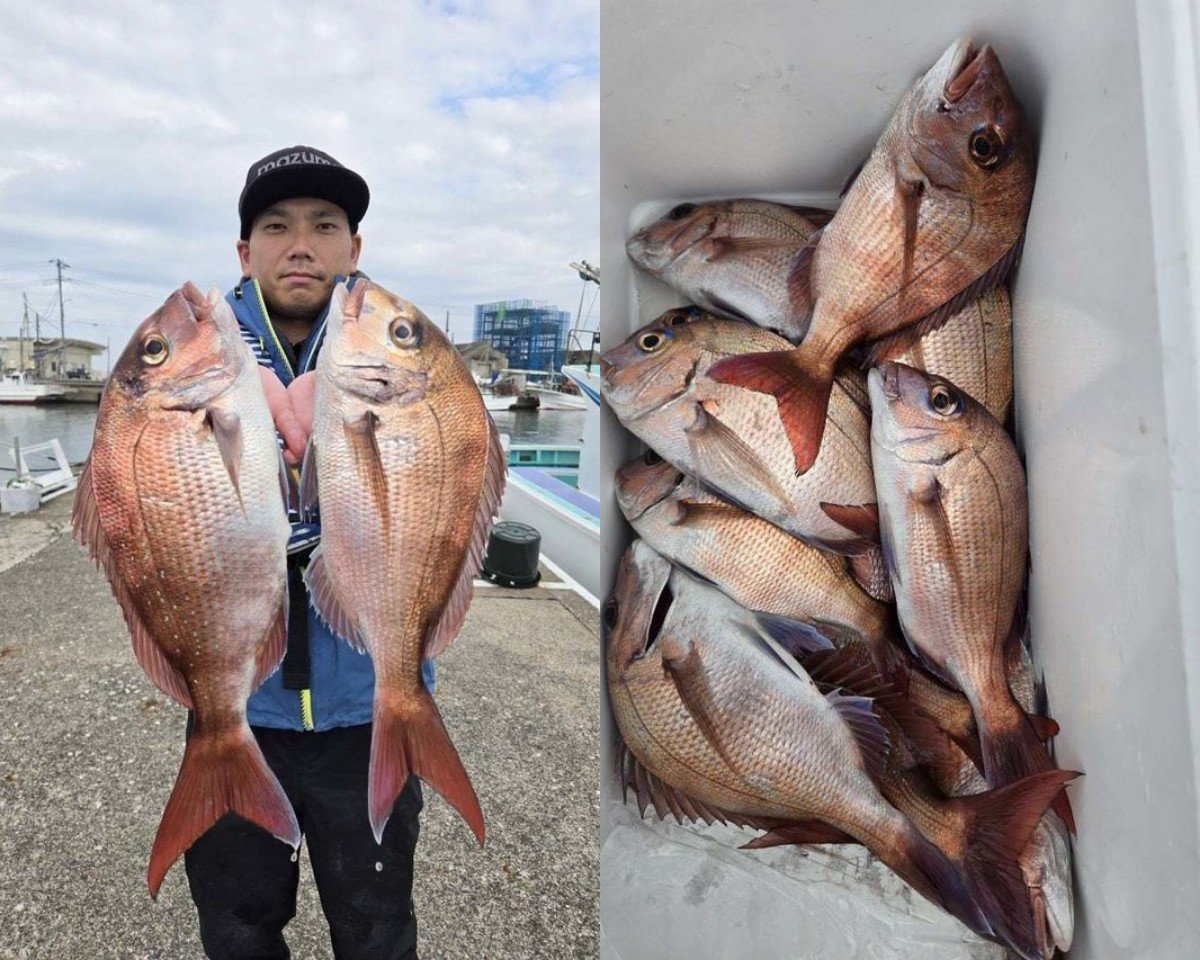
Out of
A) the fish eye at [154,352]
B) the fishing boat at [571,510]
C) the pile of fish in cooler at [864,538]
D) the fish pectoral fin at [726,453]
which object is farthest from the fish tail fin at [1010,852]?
the fishing boat at [571,510]

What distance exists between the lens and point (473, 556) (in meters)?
1.16

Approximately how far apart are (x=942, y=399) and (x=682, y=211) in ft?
2.12

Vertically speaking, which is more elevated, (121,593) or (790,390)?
(790,390)

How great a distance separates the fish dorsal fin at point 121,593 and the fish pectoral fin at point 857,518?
1053 millimetres

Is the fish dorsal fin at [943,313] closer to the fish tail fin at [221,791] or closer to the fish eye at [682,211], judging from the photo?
the fish eye at [682,211]

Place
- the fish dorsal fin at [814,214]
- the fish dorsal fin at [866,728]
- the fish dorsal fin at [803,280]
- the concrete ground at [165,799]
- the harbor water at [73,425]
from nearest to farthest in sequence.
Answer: the fish dorsal fin at [866,728] < the fish dorsal fin at [803,280] < the fish dorsal fin at [814,214] < the concrete ground at [165,799] < the harbor water at [73,425]

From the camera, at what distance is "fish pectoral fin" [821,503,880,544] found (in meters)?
1.29

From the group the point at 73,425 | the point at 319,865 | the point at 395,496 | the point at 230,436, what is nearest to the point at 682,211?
the point at 395,496

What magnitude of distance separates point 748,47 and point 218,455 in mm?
1103

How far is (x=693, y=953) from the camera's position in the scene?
4.72ft

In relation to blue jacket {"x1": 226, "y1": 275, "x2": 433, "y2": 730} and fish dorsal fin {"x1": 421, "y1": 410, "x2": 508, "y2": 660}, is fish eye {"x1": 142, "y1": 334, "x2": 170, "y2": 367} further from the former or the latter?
blue jacket {"x1": 226, "y1": 275, "x2": 433, "y2": 730}

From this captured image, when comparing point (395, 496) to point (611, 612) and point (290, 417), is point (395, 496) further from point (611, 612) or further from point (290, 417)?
point (611, 612)

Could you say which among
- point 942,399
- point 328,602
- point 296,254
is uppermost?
point 296,254

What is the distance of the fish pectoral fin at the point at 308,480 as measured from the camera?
108cm
